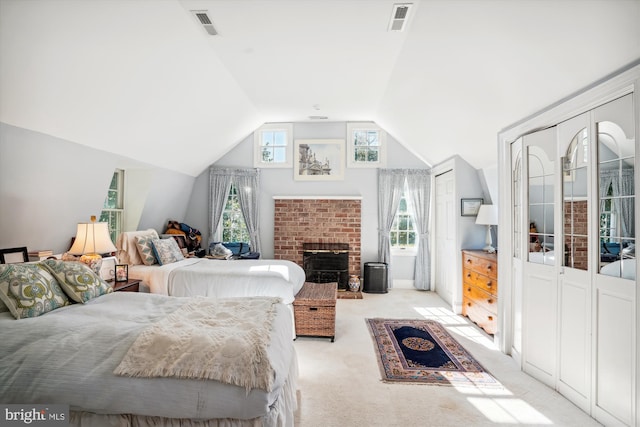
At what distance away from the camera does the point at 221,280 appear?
11.8 feet

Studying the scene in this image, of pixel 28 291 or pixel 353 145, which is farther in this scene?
pixel 353 145

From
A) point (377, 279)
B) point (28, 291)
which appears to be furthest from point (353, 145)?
point (28, 291)

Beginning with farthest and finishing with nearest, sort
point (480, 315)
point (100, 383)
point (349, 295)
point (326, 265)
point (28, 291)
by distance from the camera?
point (326, 265)
point (349, 295)
point (480, 315)
point (28, 291)
point (100, 383)

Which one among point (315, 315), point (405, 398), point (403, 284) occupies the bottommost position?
point (405, 398)

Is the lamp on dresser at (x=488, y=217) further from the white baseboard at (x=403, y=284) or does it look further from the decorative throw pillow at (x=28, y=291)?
the decorative throw pillow at (x=28, y=291)

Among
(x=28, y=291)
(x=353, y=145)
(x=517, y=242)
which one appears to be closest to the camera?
(x=28, y=291)

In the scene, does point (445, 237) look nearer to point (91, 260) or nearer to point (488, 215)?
point (488, 215)

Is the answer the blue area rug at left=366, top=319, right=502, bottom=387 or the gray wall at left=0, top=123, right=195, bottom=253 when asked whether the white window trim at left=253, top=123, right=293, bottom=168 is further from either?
the blue area rug at left=366, top=319, right=502, bottom=387

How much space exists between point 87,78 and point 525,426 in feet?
13.8

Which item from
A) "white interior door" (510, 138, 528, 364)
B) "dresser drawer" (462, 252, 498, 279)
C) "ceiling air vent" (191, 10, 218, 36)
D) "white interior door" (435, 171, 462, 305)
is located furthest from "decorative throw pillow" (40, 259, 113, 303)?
"white interior door" (435, 171, 462, 305)

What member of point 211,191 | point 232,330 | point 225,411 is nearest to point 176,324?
point 232,330

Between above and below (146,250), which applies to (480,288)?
below

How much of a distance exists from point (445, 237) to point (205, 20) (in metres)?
4.55

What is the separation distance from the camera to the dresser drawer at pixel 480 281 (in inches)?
146
